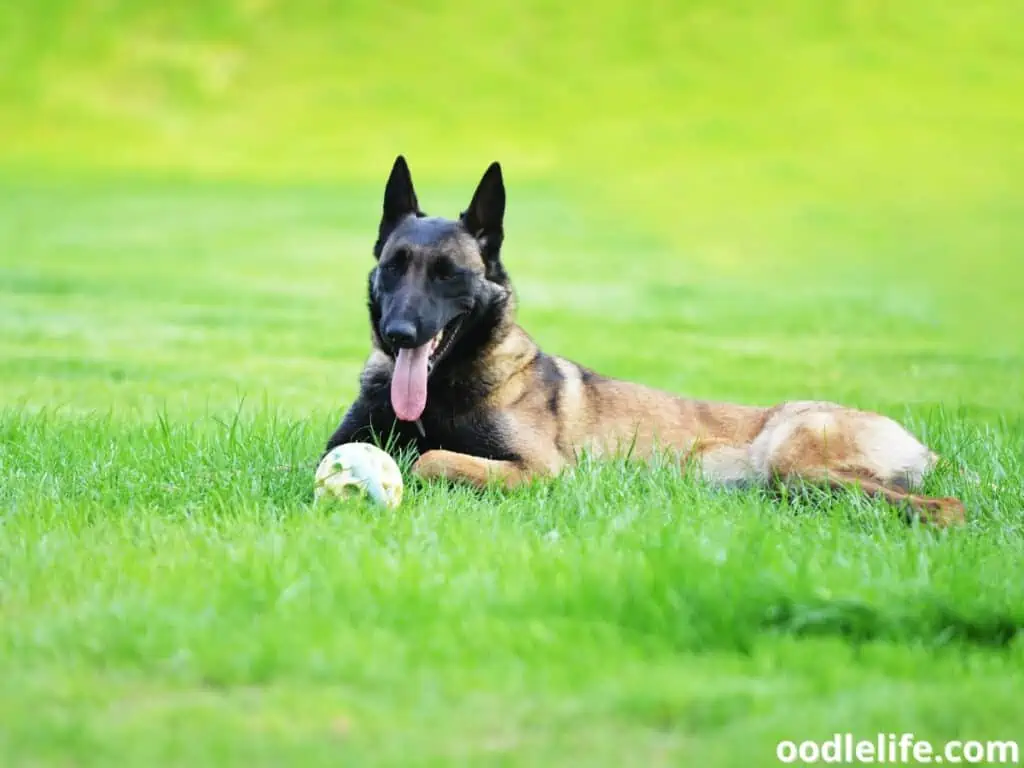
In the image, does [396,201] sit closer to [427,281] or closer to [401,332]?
[427,281]

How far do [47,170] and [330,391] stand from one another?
907 inches

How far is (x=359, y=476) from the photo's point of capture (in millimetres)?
6754

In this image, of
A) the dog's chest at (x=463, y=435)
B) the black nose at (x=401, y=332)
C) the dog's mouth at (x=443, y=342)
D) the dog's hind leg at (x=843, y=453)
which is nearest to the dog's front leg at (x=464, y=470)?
the dog's chest at (x=463, y=435)

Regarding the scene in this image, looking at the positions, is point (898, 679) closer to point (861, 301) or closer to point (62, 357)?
point (62, 357)

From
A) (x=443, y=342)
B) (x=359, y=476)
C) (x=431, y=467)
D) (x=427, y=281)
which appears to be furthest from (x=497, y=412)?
(x=359, y=476)

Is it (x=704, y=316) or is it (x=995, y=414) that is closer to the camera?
(x=995, y=414)

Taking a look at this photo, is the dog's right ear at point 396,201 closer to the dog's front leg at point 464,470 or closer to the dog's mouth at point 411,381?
the dog's mouth at point 411,381

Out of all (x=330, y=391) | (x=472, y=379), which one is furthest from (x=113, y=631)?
(x=330, y=391)

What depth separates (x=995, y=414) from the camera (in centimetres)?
1184

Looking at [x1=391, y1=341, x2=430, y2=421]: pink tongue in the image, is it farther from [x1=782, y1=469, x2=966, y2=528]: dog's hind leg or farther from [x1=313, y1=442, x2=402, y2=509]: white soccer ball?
[x1=782, y1=469, x2=966, y2=528]: dog's hind leg

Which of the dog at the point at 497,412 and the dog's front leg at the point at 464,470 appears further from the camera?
the dog at the point at 497,412

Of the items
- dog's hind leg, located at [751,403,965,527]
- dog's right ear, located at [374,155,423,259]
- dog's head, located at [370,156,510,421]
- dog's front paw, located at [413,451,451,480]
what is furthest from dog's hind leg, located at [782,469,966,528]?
dog's right ear, located at [374,155,423,259]

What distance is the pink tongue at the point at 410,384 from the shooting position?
7324mm

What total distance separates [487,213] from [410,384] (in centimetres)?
104
